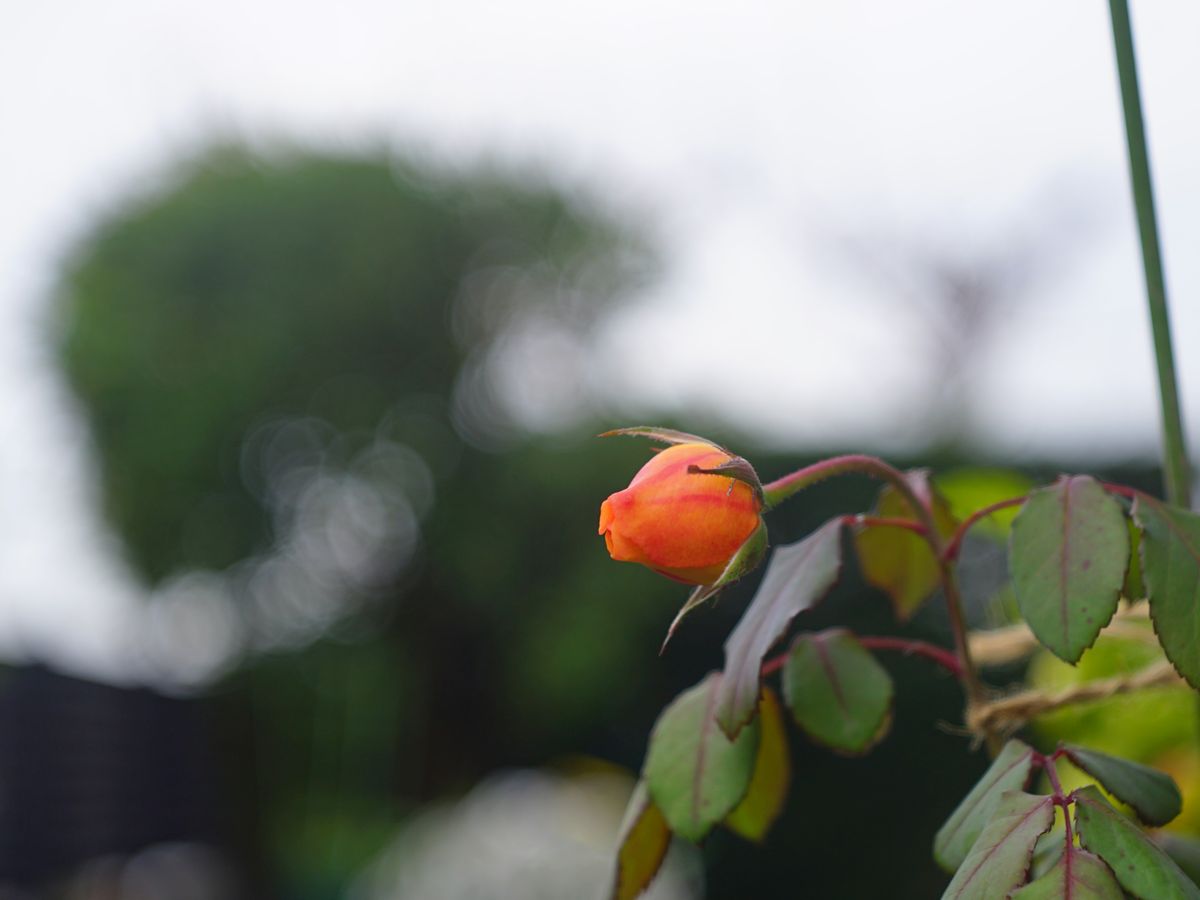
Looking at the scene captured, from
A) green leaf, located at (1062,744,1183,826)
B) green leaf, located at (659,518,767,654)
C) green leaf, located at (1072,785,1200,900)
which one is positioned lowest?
green leaf, located at (1062,744,1183,826)

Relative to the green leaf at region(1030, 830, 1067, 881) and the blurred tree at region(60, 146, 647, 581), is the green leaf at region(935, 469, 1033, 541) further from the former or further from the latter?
the blurred tree at region(60, 146, 647, 581)

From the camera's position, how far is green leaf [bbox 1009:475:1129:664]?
32 cm

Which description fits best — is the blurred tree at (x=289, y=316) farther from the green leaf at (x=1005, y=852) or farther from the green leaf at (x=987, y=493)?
the green leaf at (x=1005, y=852)

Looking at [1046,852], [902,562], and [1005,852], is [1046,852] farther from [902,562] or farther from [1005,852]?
[902,562]

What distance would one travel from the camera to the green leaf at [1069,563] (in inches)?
12.8

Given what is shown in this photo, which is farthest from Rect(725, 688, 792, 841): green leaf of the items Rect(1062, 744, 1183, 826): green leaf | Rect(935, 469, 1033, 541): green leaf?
Rect(935, 469, 1033, 541): green leaf

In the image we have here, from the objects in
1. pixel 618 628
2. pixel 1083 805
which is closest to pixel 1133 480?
pixel 618 628

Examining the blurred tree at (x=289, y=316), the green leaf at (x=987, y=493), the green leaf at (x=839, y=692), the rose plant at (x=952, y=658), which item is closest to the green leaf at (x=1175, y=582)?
→ the rose plant at (x=952, y=658)

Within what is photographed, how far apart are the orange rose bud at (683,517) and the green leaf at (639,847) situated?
14cm

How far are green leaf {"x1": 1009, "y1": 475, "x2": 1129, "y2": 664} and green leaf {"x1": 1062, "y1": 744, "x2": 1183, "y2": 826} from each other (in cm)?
5

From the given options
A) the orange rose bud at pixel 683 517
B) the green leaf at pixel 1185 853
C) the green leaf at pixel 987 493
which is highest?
the orange rose bud at pixel 683 517

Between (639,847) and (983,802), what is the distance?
15cm

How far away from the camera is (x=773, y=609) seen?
15.0 inches

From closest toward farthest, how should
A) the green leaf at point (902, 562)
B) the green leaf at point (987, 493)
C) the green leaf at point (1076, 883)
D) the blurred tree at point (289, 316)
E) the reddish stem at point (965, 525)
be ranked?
the green leaf at point (1076, 883), the reddish stem at point (965, 525), the green leaf at point (902, 562), the green leaf at point (987, 493), the blurred tree at point (289, 316)
